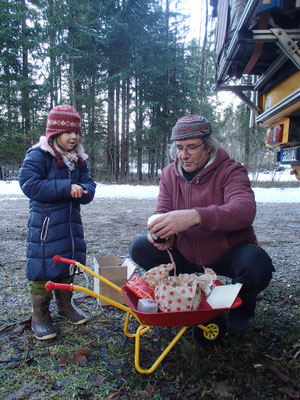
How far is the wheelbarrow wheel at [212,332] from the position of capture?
1.95 meters

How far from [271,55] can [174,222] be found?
257 cm

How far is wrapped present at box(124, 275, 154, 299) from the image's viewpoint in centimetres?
182

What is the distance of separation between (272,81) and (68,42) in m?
17.7

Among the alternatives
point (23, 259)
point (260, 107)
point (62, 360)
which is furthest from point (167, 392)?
point (260, 107)

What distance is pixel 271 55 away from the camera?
3266mm

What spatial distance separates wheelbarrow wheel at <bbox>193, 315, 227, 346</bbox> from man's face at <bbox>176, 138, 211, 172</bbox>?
111cm

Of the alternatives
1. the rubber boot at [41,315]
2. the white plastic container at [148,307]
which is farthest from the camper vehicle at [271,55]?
the rubber boot at [41,315]

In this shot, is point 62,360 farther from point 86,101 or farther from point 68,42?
point 68,42

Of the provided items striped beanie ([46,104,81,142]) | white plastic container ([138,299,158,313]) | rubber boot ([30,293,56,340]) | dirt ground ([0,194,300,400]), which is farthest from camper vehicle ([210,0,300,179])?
rubber boot ([30,293,56,340])

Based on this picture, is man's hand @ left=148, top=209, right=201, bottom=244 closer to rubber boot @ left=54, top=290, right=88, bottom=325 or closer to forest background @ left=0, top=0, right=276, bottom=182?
rubber boot @ left=54, top=290, right=88, bottom=325

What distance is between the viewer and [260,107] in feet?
13.8

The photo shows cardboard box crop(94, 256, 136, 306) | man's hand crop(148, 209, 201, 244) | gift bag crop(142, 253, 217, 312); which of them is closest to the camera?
gift bag crop(142, 253, 217, 312)

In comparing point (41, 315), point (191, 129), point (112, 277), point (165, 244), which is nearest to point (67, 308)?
point (41, 315)

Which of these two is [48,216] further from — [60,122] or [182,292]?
[182,292]
